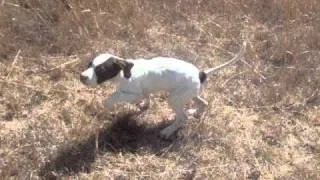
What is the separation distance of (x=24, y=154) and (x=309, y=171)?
1.89 metres

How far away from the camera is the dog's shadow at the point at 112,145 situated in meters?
4.27

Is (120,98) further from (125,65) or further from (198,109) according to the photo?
(198,109)

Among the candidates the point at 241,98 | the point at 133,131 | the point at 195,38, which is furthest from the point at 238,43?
the point at 133,131

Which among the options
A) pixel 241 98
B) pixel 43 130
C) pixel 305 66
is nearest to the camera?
pixel 43 130

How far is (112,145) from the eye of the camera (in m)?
4.49

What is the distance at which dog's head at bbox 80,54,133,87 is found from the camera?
13.2 ft

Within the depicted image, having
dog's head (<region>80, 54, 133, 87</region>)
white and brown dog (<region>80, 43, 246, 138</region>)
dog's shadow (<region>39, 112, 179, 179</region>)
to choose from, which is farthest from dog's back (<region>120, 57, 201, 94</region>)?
dog's shadow (<region>39, 112, 179, 179</region>)

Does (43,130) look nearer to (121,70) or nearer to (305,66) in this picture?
(121,70)

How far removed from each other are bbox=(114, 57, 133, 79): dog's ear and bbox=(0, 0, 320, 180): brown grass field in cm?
57

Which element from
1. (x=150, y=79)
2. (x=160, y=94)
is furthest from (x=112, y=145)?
(x=160, y=94)

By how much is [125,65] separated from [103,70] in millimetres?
150

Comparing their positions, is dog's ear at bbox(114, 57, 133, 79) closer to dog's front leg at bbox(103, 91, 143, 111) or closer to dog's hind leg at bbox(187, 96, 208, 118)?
dog's front leg at bbox(103, 91, 143, 111)

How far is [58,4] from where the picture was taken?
221 inches

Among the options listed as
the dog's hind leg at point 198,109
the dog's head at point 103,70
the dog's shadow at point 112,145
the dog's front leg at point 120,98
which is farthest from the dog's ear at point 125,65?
the dog's hind leg at point 198,109
